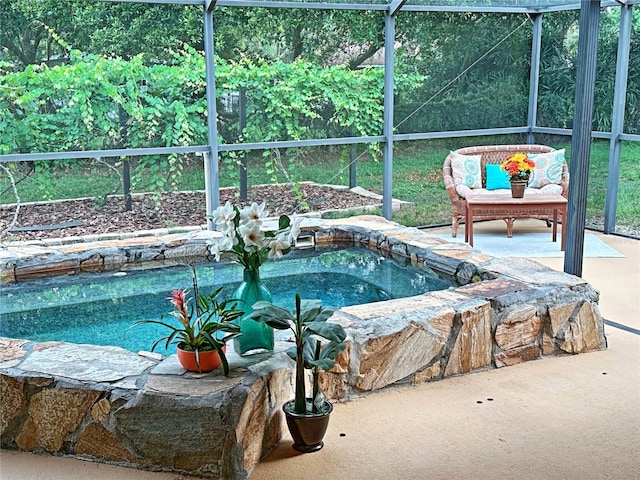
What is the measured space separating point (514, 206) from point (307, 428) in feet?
12.9

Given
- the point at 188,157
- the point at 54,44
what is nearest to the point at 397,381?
the point at 188,157

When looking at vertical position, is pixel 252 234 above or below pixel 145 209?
above

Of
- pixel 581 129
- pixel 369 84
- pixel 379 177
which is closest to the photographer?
pixel 581 129

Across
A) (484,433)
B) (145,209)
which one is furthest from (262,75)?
(484,433)

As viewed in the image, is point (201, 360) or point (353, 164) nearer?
point (201, 360)

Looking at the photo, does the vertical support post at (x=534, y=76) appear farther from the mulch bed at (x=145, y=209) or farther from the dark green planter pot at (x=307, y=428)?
the dark green planter pot at (x=307, y=428)

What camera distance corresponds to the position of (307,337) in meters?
2.92

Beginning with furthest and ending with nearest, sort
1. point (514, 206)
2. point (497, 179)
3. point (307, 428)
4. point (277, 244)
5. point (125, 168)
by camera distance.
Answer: point (497, 179)
point (125, 168)
point (514, 206)
point (277, 244)
point (307, 428)

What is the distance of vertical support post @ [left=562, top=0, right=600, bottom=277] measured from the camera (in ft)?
13.5

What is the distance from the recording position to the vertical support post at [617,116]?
6.64 metres

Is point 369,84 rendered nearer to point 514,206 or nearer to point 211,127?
point 211,127

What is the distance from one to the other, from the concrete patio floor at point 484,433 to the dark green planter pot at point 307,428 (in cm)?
4

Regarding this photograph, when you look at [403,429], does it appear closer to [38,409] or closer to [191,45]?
[38,409]

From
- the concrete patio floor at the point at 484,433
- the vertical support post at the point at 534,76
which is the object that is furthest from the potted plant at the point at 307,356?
the vertical support post at the point at 534,76
